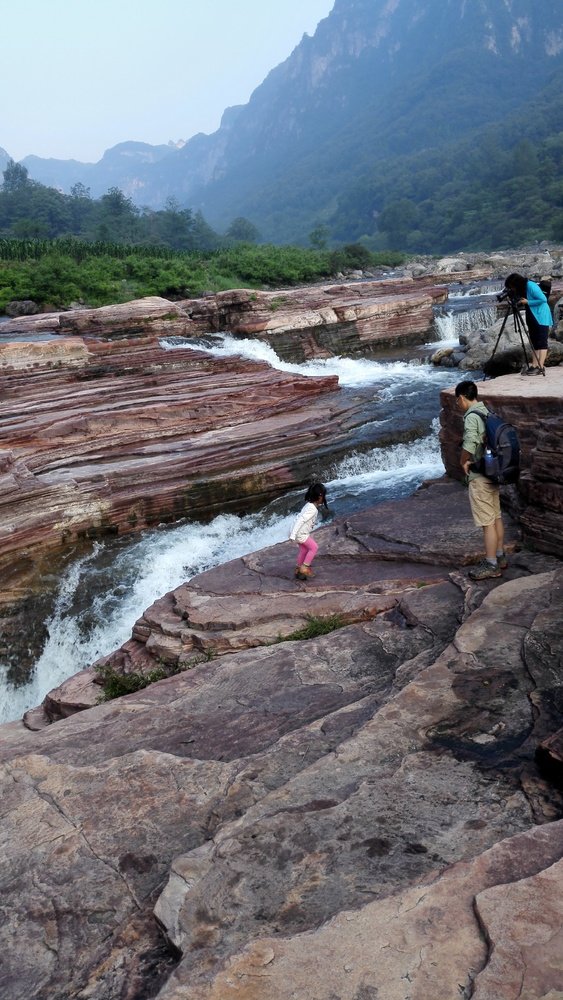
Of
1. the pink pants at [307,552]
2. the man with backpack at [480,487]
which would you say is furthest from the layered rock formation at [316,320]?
the man with backpack at [480,487]

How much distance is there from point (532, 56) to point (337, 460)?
17169 cm

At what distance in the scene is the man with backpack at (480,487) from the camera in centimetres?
533

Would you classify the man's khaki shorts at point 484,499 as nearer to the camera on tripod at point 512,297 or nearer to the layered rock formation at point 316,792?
the layered rock formation at point 316,792

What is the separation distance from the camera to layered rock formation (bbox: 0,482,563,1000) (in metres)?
2.34

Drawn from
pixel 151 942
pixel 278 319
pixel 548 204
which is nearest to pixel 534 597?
pixel 151 942

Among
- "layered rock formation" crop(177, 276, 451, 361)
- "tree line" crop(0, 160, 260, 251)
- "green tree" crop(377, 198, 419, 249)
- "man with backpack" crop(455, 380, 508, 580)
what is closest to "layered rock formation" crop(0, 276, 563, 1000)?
"man with backpack" crop(455, 380, 508, 580)

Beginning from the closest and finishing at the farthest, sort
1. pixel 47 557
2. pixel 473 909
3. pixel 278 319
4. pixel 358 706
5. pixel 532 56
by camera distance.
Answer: pixel 473 909, pixel 358 706, pixel 47 557, pixel 278 319, pixel 532 56

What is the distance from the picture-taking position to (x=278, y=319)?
19.7 m

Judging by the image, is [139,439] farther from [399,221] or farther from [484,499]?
[399,221]

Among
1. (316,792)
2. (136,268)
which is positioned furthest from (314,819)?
(136,268)

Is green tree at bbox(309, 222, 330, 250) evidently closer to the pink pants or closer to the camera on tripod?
the camera on tripod

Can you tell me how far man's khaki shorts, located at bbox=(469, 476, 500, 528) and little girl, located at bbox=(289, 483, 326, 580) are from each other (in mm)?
1402

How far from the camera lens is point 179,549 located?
916cm

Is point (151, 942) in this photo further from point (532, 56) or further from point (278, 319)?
point (532, 56)
